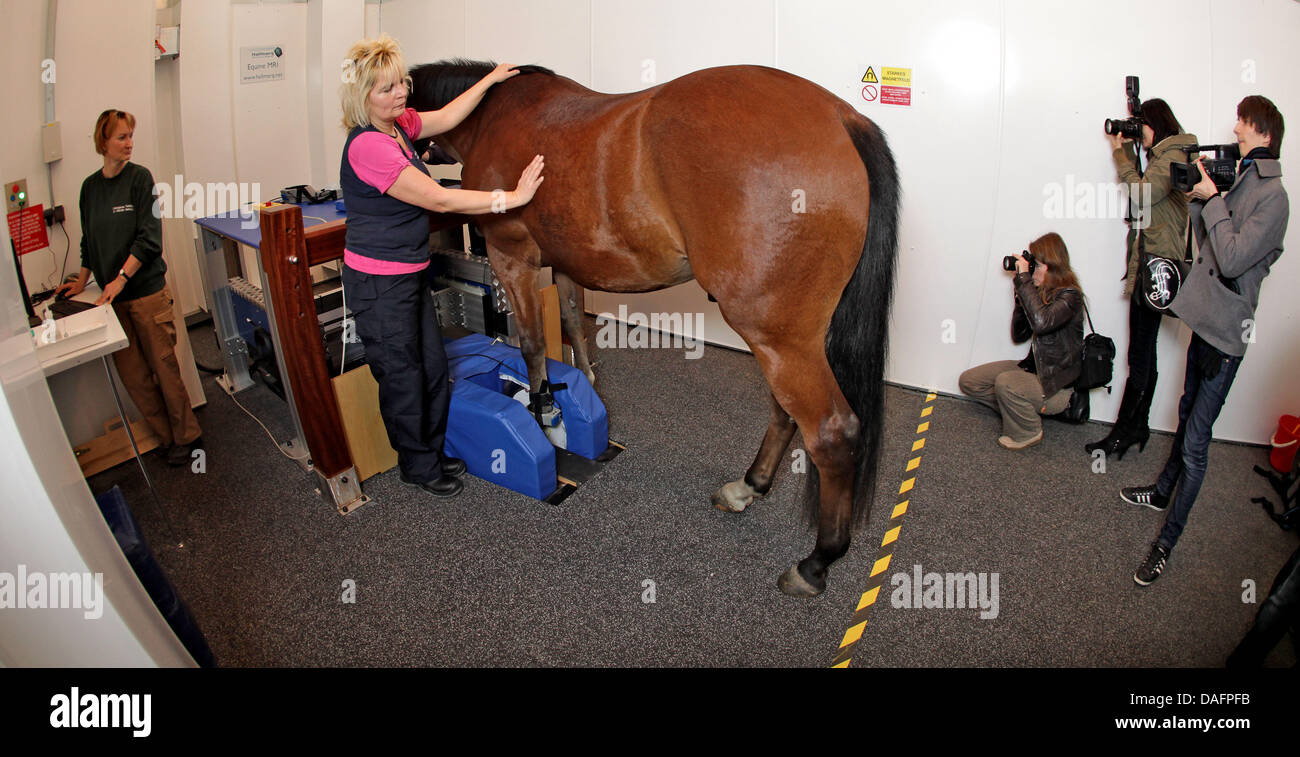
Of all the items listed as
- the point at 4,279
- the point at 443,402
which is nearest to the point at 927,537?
the point at 443,402

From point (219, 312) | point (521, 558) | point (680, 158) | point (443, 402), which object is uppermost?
point (680, 158)

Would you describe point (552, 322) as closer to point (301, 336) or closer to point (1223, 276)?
point (301, 336)

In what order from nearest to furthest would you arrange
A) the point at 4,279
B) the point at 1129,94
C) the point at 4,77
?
the point at 4,279
the point at 4,77
the point at 1129,94

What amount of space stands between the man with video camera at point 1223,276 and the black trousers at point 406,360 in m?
2.76

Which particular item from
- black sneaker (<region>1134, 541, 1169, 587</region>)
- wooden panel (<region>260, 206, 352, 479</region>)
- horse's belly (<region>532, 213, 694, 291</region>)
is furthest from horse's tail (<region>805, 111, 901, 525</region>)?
wooden panel (<region>260, 206, 352, 479</region>)

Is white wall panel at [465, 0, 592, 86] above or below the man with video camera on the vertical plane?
above

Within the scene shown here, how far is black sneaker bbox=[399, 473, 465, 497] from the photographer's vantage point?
10.0ft

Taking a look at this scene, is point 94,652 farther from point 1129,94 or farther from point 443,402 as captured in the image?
point 1129,94

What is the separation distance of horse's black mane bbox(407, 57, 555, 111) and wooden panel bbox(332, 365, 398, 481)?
1.18 meters

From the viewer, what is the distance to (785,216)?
212 cm

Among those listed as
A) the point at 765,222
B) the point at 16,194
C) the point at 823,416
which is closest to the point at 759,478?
the point at 823,416

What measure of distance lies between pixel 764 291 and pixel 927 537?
4.27 feet

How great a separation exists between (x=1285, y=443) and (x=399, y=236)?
3.93 metres

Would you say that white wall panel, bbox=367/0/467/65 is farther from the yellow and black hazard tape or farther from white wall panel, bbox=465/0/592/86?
the yellow and black hazard tape
